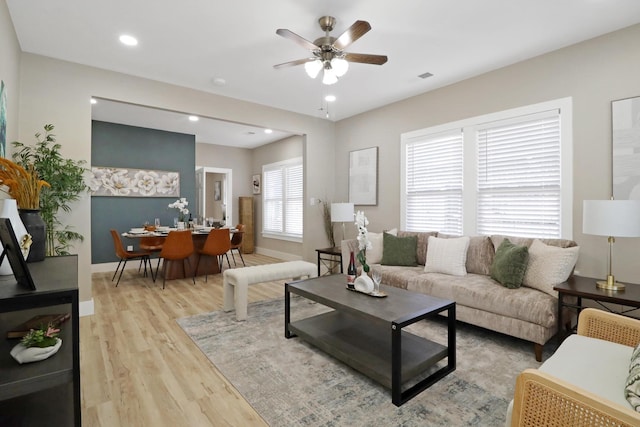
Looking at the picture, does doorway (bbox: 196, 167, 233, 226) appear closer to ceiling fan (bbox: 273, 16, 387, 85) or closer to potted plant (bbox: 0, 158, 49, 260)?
ceiling fan (bbox: 273, 16, 387, 85)

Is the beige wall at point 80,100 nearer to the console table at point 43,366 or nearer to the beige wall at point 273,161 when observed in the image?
the console table at point 43,366

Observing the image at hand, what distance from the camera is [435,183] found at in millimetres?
4441

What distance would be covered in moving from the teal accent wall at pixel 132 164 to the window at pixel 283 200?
5.96 ft

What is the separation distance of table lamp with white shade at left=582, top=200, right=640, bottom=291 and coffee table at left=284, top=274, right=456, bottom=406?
1315 millimetres

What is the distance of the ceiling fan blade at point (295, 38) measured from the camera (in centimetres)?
239

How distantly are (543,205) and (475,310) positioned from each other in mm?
1447

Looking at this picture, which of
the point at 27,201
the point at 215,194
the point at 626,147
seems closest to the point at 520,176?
the point at 626,147

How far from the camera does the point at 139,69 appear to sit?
3787 millimetres

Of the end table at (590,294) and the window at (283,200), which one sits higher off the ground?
the window at (283,200)

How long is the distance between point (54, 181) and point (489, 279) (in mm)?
4608

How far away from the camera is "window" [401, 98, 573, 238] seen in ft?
11.0

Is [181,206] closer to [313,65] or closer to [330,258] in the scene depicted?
[330,258]

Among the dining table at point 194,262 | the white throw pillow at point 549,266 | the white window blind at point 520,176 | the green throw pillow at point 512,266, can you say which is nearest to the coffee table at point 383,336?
the green throw pillow at point 512,266

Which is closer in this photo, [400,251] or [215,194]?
[400,251]
